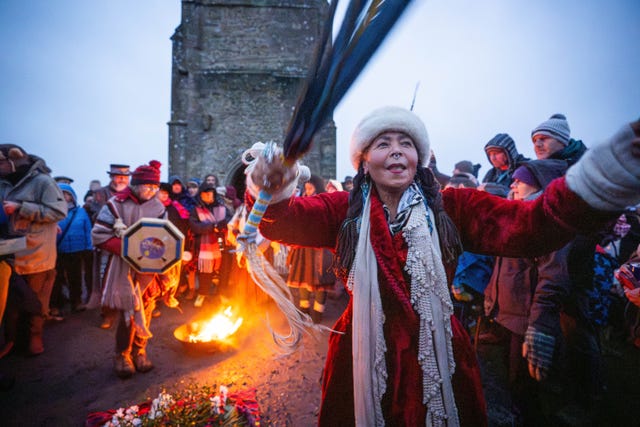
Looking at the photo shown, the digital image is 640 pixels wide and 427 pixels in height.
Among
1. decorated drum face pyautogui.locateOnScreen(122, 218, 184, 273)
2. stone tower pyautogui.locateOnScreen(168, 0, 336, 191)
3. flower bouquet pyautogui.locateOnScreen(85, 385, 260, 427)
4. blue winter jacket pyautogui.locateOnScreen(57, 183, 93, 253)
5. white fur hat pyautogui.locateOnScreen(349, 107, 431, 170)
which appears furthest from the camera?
stone tower pyautogui.locateOnScreen(168, 0, 336, 191)

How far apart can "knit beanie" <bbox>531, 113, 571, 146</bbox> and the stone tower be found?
38.0ft

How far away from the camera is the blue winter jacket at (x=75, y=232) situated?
18.2ft

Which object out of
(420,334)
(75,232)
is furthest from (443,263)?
(75,232)

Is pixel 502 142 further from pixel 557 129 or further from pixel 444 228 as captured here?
pixel 444 228

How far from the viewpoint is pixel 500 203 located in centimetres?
145

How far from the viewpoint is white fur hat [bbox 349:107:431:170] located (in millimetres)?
1598

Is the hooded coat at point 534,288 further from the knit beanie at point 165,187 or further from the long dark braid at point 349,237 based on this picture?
the knit beanie at point 165,187

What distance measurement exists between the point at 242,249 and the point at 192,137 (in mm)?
14898

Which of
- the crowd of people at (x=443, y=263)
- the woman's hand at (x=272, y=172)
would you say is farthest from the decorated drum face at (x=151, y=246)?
the woman's hand at (x=272, y=172)

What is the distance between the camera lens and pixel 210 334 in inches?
172

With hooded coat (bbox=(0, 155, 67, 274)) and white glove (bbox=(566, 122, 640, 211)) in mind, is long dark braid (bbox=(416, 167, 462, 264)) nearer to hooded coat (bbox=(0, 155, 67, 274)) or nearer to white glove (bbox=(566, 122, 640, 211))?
white glove (bbox=(566, 122, 640, 211))

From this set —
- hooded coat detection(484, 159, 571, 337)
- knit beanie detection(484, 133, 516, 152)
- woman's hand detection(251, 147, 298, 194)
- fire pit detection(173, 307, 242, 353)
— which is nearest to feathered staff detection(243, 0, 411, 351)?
woman's hand detection(251, 147, 298, 194)

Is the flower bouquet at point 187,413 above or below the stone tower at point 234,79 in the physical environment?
below

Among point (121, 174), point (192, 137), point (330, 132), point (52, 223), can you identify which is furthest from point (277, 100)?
point (52, 223)
